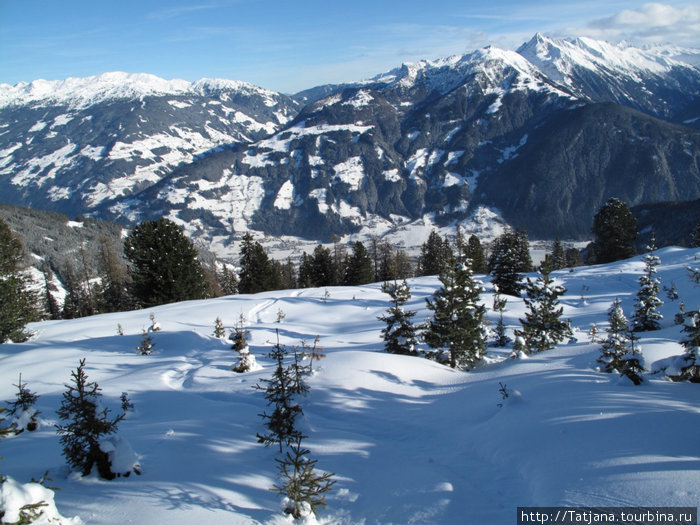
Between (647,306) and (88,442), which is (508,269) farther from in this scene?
(88,442)

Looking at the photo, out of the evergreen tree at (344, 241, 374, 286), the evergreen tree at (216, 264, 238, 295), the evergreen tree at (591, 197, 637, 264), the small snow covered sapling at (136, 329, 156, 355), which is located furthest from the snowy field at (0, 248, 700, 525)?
the evergreen tree at (216, 264, 238, 295)

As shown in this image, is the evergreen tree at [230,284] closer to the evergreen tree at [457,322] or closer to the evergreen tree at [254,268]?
the evergreen tree at [254,268]

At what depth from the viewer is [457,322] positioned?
15102 mm

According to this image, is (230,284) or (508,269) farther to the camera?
(230,284)

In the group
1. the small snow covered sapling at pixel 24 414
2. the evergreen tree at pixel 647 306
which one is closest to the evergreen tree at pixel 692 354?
the evergreen tree at pixel 647 306

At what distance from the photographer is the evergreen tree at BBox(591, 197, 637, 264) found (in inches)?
2062

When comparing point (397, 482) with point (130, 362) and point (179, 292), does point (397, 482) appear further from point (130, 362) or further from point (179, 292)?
point (179, 292)

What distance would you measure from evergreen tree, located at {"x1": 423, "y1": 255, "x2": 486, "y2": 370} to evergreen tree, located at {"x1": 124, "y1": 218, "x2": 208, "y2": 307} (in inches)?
950

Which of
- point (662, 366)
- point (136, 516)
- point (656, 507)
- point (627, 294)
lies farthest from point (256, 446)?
point (627, 294)

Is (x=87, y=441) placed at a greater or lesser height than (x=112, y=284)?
lesser

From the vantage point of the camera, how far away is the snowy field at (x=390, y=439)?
17.7 ft

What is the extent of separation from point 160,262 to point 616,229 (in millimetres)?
58406

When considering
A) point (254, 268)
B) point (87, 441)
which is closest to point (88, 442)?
point (87, 441)

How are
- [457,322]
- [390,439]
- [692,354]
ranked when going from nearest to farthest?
A: [390,439] → [692,354] → [457,322]
